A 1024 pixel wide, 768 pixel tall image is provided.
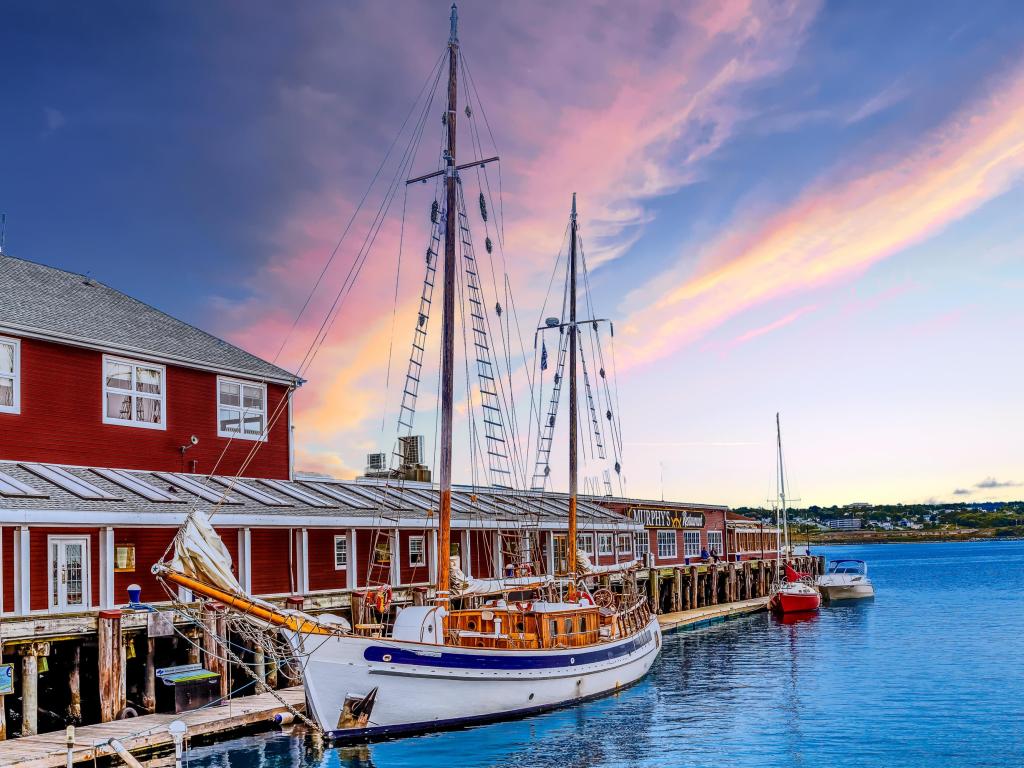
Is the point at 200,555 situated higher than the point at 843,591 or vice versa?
the point at 200,555

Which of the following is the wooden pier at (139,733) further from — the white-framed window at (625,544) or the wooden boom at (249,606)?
the white-framed window at (625,544)

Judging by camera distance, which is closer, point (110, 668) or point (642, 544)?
point (110, 668)

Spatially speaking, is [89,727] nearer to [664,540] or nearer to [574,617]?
[574,617]

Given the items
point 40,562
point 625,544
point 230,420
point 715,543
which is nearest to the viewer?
point 40,562

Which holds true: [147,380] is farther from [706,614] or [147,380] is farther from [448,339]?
[706,614]

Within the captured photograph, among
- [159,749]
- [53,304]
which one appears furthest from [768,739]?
[53,304]

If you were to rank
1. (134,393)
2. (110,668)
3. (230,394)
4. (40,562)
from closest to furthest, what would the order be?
(110,668), (40,562), (134,393), (230,394)

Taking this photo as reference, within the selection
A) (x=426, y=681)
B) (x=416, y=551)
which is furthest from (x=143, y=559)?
(x=416, y=551)

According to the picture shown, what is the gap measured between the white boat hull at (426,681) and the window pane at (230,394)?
1437 centimetres

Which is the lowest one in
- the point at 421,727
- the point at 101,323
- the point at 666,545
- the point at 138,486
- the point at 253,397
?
the point at 421,727

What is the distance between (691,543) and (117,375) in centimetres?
4839

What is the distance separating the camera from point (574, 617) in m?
28.9

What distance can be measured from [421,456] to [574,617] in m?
22.6

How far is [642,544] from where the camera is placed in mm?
61938
